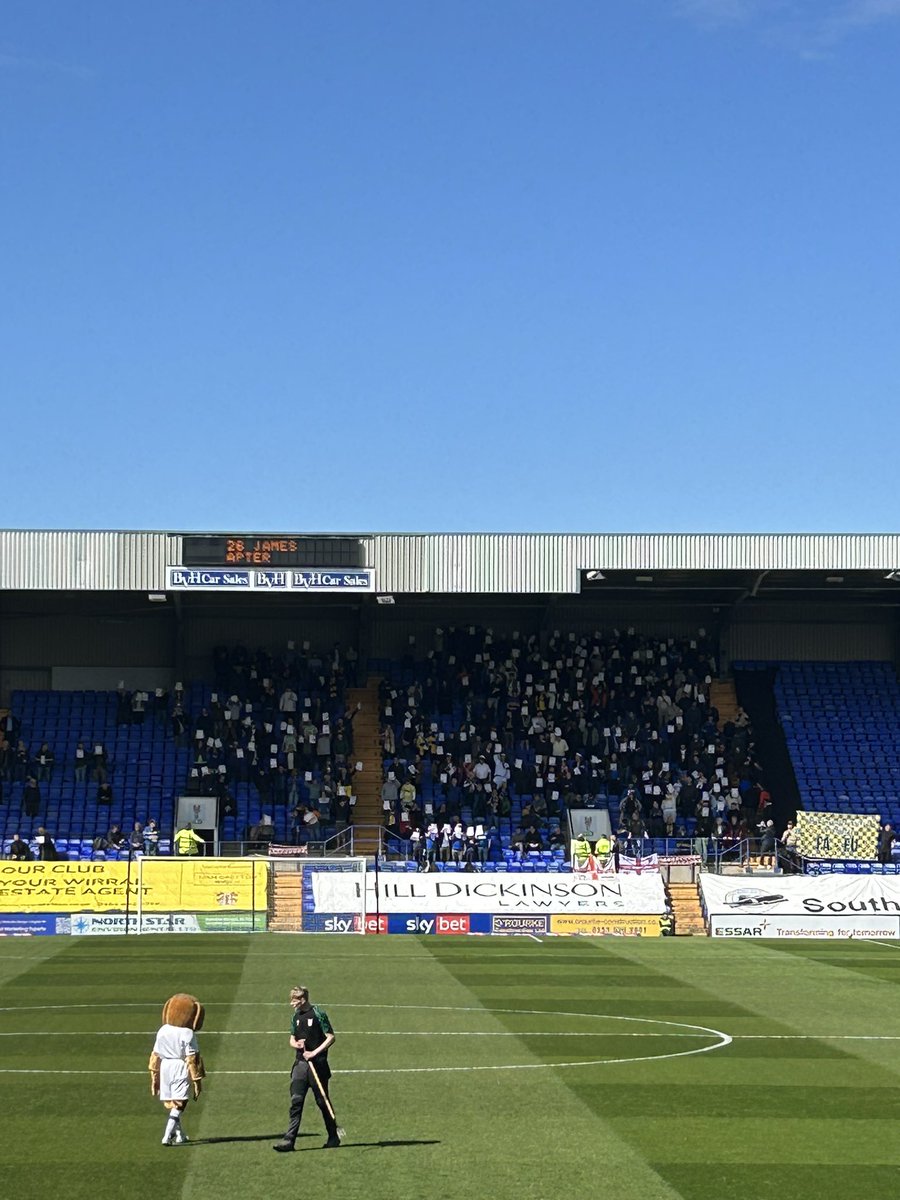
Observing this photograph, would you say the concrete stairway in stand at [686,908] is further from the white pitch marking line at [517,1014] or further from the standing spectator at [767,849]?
the white pitch marking line at [517,1014]

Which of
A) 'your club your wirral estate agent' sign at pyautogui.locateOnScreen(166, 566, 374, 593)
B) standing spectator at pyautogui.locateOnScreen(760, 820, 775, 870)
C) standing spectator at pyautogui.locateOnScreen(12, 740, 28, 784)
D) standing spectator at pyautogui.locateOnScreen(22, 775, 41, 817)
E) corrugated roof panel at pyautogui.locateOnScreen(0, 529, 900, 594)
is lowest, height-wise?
standing spectator at pyautogui.locateOnScreen(760, 820, 775, 870)

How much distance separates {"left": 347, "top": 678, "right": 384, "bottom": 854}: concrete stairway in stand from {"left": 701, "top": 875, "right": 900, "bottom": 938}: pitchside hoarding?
14.9 m

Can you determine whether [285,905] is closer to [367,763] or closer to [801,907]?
[801,907]

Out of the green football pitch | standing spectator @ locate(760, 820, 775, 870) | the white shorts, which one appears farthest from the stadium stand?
the white shorts

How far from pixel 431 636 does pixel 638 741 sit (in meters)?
10.1

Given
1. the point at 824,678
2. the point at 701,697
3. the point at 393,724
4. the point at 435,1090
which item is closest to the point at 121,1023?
the point at 435,1090

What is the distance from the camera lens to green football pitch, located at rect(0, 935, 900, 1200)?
50.6 feet

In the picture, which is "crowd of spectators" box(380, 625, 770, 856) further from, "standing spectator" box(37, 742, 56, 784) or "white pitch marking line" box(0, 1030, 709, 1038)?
"white pitch marking line" box(0, 1030, 709, 1038)

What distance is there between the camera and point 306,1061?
16109 millimetres

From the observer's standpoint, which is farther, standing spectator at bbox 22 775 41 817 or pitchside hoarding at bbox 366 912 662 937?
standing spectator at bbox 22 775 41 817

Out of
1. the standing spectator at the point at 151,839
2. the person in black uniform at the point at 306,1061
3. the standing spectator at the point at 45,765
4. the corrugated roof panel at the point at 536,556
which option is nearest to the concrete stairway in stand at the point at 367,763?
the corrugated roof panel at the point at 536,556

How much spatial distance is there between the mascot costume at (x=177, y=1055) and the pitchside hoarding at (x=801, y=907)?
103 feet

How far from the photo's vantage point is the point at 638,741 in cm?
6222

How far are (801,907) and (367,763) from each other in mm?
20699
